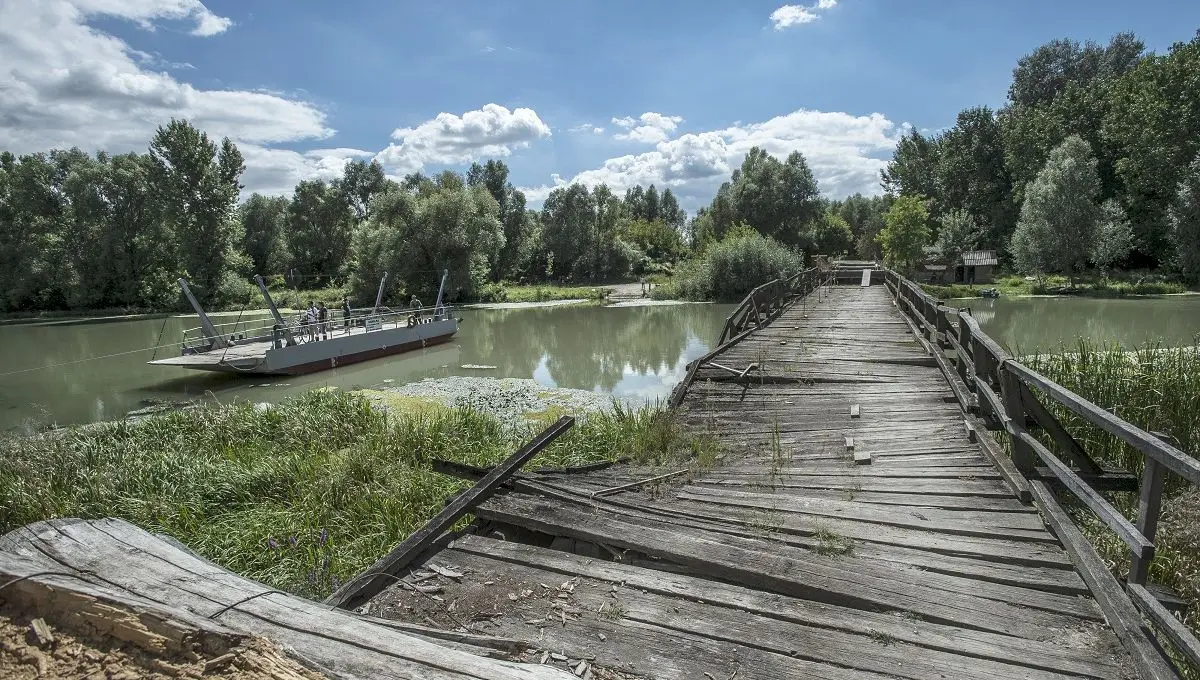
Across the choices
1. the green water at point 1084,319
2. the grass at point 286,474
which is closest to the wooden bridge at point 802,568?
the grass at point 286,474

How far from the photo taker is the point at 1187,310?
102 ft

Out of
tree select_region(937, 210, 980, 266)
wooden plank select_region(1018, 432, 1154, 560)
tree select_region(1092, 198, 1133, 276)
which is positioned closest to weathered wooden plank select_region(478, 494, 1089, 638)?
wooden plank select_region(1018, 432, 1154, 560)

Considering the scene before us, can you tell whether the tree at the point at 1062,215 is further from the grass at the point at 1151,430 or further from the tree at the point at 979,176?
the grass at the point at 1151,430

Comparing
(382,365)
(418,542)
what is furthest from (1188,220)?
(418,542)

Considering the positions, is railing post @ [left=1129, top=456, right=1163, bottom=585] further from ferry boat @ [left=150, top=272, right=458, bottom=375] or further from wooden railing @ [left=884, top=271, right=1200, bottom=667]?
ferry boat @ [left=150, top=272, right=458, bottom=375]

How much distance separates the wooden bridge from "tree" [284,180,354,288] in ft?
212

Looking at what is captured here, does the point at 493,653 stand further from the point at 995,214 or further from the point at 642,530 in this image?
the point at 995,214

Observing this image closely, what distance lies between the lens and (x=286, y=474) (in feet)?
26.5

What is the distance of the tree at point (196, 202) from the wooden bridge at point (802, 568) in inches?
2201

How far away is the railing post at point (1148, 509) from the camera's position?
2.85 m

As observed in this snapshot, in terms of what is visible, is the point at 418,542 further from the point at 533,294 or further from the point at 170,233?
the point at 170,233

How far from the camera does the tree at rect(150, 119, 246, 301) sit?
50.8m

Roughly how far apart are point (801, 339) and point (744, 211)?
49.6m

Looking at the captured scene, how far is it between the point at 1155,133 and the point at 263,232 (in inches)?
3059
